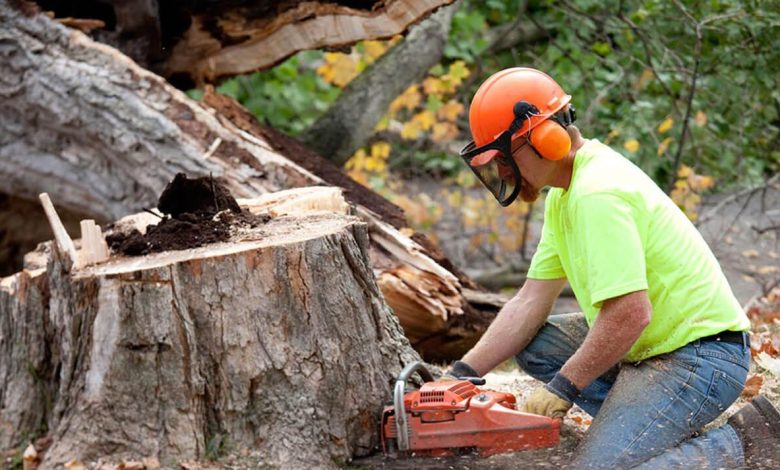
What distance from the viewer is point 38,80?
18.7 ft

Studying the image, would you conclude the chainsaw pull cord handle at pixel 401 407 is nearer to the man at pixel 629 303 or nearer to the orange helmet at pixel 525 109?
the man at pixel 629 303

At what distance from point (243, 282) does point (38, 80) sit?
2.96 m

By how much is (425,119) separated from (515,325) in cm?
623

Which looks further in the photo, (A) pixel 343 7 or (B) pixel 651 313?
(A) pixel 343 7

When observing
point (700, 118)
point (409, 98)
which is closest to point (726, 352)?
point (700, 118)

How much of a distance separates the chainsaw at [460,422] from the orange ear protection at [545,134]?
2.80ft

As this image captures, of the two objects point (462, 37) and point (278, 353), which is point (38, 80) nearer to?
point (278, 353)

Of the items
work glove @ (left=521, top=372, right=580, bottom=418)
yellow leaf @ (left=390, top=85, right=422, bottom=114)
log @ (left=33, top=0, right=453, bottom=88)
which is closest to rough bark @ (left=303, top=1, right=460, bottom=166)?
log @ (left=33, top=0, right=453, bottom=88)

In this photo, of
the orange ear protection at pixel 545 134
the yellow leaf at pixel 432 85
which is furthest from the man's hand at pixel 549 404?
the yellow leaf at pixel 432 85

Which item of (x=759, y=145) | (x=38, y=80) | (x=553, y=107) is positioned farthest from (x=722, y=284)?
(x=759, y=145)

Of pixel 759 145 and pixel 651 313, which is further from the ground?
pixel 759 145

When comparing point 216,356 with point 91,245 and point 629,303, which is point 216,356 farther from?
point 629,303

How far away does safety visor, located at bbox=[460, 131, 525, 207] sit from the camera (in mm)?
3342

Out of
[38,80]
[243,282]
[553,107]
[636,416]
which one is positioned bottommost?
[636,416]
